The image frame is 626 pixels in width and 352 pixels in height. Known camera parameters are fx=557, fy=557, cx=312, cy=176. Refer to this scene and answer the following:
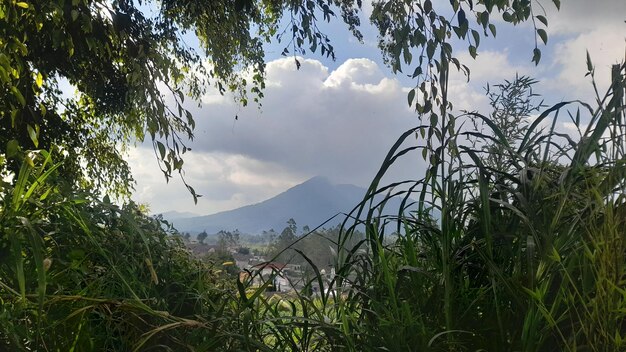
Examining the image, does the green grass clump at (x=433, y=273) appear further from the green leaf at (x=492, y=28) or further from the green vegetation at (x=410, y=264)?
the green leaf at (x=492, y=28)

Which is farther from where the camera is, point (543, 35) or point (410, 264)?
point (543, 35)

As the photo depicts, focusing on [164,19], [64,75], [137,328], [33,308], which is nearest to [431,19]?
[137,328]

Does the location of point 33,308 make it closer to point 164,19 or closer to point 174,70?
point 174,70

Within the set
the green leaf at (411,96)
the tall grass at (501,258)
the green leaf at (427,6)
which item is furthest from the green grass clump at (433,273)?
the green leaf at (427,6)

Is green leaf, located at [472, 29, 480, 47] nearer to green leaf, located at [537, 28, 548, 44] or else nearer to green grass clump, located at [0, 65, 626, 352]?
green leaf, located at [537, 28, 548, 44]

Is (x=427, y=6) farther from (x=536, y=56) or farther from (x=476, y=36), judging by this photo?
(x=536, y=56)

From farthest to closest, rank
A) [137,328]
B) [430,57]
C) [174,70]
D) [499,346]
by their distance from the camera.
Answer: [174,70], [430,57], [137,328], [499,346]

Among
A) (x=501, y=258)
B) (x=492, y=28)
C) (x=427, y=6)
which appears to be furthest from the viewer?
(x=492, y=28)

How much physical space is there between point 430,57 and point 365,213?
508 millimetres

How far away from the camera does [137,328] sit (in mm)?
996

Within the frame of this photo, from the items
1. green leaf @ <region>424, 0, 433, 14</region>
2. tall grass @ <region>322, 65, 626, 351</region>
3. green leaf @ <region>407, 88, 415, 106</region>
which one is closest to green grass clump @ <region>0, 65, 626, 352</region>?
tall grass @ <region>322, 65, 626, 351</region>

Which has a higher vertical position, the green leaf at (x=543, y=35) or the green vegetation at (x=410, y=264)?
the green leaf at (x=543, y=35)

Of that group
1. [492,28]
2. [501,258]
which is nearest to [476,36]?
[492,28]

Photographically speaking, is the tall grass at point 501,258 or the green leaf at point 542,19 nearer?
the tall grass at point 501,258
